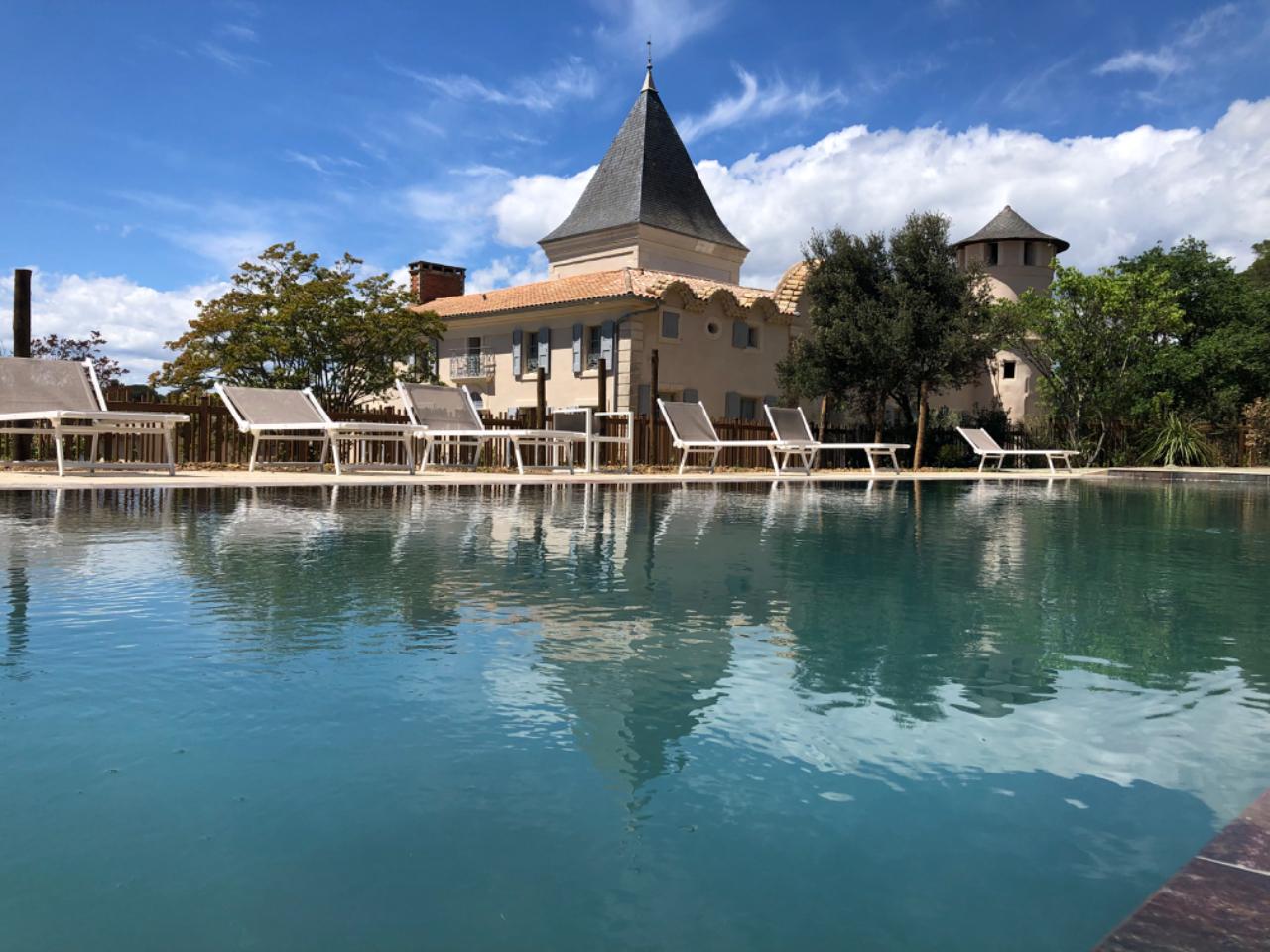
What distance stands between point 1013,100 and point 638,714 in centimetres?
2058

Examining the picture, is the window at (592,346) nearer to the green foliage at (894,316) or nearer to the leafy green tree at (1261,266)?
the green foliage at (894,316)

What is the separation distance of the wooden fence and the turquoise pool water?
39.8 feet

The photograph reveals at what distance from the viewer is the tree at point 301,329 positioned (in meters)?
26.3

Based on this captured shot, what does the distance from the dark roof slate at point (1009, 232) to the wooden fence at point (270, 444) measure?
1738 cm

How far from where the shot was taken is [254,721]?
206 cm

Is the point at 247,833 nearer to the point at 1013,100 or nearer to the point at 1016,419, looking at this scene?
the point at 1013,100

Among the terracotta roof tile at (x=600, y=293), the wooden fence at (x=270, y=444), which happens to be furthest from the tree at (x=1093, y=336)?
the terracotta roof tile at (x=600, y=293)

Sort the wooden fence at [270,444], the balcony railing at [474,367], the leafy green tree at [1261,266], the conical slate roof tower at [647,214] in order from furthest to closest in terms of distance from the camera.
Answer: the leafy green tree at [1261,266], the conical slate roof tower at [647,214], the balcony railing at [474,367], the wooden fence at [270,444]

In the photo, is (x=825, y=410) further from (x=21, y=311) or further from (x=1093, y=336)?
(x=21, y=311)

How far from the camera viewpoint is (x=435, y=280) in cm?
4106

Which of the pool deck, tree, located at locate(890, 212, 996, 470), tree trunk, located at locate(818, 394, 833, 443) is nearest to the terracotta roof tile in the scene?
tree trunk, located at locate(818, 394, 833, 443)

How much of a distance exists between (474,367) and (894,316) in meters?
15.1

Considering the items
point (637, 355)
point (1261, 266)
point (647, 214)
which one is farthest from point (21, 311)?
point (1261, 266)

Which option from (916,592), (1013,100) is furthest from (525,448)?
(916,592)
